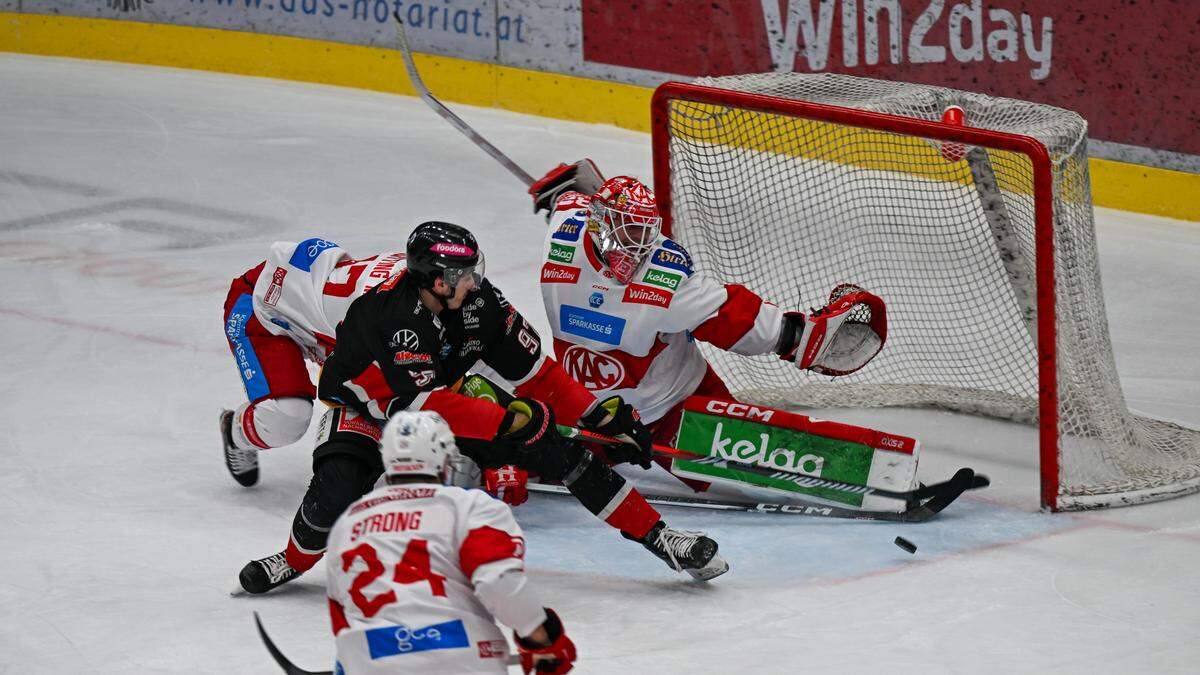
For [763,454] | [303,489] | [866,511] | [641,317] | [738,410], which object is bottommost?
[303,489]

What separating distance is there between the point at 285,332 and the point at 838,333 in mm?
1573

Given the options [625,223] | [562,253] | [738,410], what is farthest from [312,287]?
[738,410]

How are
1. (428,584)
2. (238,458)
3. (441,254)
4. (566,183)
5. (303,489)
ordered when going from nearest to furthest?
(428,584) → (441,254) → (238,458) → (303,489) → (566,183)

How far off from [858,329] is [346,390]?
155 cm

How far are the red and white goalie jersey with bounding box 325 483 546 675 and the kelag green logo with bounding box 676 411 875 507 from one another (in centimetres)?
183

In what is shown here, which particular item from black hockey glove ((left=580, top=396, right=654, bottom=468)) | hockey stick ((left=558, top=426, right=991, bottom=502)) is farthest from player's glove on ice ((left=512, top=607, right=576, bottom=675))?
hockey stick ((left=558, top=426, right=991, bottom=502))

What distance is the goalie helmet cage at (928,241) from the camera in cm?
416

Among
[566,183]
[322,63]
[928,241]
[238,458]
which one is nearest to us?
[238,458]

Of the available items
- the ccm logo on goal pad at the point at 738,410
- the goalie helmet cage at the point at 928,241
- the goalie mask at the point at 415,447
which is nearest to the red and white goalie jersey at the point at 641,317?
the ccm logo on goal pad at the point at 738,410

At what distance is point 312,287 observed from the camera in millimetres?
4195

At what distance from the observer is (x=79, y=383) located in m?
5.23

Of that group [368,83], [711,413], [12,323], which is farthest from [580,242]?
[368,83]

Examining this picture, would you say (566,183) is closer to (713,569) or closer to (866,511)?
(866,511)

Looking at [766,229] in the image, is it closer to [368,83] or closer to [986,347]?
[986,347]
